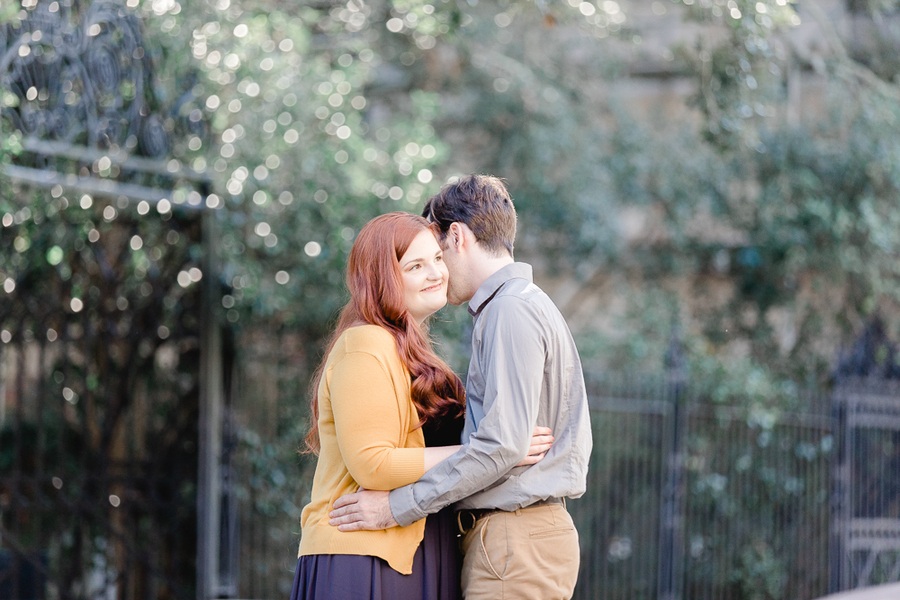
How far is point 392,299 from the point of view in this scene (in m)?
3.28

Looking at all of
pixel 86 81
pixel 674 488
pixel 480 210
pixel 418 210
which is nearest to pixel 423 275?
pixel 480 210

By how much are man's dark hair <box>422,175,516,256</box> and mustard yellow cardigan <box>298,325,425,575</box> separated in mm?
434

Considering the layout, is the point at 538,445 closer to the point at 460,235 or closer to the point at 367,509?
the point at 367,509

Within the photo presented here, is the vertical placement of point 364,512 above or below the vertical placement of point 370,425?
below

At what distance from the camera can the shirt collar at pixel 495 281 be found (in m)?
3.38

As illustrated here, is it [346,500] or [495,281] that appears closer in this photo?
[346,500]

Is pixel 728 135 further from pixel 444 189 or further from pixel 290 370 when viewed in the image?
pixel 444 189

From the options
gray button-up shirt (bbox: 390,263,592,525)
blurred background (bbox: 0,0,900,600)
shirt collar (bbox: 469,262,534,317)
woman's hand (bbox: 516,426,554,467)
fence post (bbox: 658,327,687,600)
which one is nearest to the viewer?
gray button-up shirt (bbox: 390,263,592,525)

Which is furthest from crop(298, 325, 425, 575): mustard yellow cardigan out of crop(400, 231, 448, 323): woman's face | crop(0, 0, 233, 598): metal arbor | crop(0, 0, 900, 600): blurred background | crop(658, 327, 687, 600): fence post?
crop(658, 327, 687, 600): fence post

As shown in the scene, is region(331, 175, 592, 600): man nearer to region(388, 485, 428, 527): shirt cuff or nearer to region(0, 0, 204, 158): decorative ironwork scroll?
region(388, 485, 428, 527): shirt cuff

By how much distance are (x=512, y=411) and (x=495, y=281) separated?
45cm

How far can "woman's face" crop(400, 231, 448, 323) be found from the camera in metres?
3.32

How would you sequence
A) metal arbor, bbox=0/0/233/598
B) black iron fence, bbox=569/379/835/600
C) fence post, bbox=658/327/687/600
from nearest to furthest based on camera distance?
metal arbor, bbox=0/0/233/598 → fence post, bbox=658/327/687/600 → black iron fence, bbox=569/379/835/600

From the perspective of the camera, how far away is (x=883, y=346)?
9.06 m
